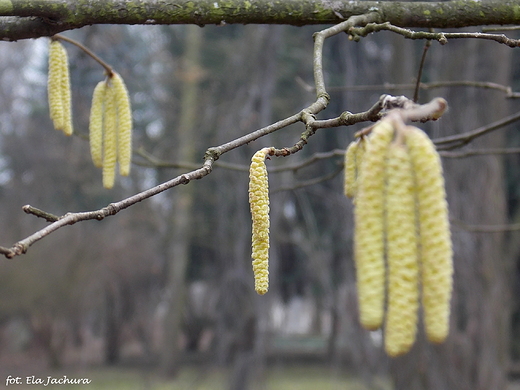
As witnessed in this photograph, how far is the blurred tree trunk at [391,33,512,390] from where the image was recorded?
520 centimetres

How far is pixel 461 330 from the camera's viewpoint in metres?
5.91

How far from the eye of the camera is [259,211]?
918 mm

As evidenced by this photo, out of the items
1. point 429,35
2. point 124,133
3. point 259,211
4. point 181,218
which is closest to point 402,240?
point 259,211

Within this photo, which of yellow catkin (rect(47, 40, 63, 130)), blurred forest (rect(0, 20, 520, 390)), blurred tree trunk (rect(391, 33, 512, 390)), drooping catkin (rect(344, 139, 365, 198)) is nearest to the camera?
drooping catkin (rect(344, 139, 365, 198))

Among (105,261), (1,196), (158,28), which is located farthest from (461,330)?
(1,196)

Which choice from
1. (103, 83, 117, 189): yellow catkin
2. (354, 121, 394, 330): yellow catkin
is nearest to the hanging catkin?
(103, 83, 117, 189): yellow catkin

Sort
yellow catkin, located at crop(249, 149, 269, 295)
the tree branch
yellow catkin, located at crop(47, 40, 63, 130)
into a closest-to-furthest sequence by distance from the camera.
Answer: yellow catkin, located at crop(249, 149, 269, 295) < the tree branch < yellow catkin, located at crop(47, 40, 63, 130)

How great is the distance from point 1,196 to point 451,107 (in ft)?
30.5

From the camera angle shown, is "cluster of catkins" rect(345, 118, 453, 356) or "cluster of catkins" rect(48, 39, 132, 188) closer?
"cluster of catkins" rect(345, 118, 453, 356)

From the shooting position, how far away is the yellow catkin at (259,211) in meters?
0.90

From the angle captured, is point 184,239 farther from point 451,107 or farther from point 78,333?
point 451,107

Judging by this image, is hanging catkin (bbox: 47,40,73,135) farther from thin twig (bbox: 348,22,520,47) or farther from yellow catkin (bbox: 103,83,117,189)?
thin twig (bbox: 348,22,520,47)

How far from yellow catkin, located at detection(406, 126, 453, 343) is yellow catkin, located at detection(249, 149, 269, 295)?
345mm

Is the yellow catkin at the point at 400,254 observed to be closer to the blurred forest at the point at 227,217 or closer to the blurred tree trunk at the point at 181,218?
the blurred forest at the point at 227,217
